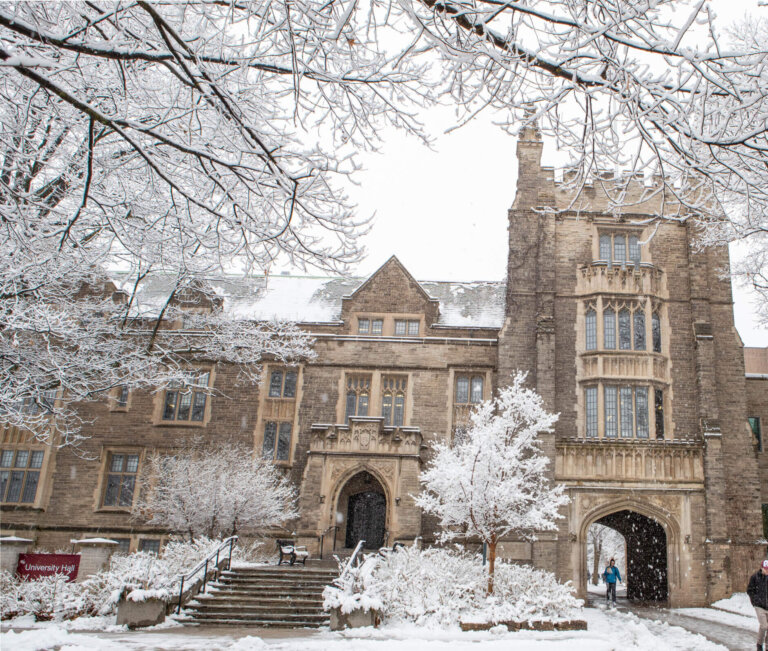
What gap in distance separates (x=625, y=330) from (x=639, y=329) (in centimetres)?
43

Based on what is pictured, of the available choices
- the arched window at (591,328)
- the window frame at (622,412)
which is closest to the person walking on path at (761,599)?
the window frame at (622,412)

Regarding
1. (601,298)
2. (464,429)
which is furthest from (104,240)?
(601,298)

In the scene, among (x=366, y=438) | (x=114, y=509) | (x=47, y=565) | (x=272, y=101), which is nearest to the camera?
(x=272, y=101)

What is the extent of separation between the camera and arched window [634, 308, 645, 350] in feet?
69.8

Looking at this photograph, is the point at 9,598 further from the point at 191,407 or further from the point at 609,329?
the point at 609,329

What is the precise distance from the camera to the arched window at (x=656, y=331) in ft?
70.1

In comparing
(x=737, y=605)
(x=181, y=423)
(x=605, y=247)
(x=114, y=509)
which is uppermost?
(x=605, y=247)

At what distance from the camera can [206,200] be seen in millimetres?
6121

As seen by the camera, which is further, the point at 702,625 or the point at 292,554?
the point at 292,554

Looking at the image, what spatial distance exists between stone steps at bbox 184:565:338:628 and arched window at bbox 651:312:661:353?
1223 cm

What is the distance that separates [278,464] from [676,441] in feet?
39.4

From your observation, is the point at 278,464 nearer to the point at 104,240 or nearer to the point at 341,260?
the point at 104,240

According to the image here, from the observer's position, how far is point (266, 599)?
43.2 ft

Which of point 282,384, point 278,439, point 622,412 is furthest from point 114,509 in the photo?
point 622,412
